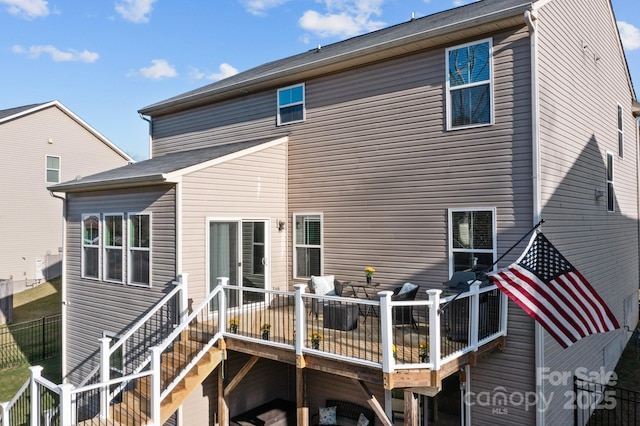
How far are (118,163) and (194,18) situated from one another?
969 centimetres

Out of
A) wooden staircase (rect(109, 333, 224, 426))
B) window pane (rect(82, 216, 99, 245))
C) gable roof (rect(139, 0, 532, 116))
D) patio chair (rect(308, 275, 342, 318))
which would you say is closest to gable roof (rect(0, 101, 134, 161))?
gable roof (rect(139, 0, 532, 116))

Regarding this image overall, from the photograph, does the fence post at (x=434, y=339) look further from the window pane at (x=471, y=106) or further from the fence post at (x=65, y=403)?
the fence post at (x=65, y=403)

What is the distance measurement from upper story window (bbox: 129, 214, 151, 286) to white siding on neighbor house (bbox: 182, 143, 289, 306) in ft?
3.51

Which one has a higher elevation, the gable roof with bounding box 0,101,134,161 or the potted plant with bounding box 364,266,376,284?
the gable roof with bounding box 0,101,134,161

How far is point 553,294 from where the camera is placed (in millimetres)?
6105

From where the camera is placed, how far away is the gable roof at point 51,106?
20.1 metres

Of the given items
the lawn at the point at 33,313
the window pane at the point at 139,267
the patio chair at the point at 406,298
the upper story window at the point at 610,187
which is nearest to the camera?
the patio chair at the point at 406,298

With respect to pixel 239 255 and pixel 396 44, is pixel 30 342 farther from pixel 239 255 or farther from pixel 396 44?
pixel 396 44

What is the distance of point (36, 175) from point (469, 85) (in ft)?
67.7

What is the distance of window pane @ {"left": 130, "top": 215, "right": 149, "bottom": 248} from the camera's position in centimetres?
891

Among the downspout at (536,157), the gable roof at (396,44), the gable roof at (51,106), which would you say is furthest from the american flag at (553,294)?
the gable roof at (51,106)

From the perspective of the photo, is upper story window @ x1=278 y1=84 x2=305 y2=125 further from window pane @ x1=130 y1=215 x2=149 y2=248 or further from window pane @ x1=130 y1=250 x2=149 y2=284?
window pane @ x1=130 y1=250 x2=149 y2=284

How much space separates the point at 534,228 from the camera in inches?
270

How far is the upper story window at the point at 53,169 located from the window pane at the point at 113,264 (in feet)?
47.6
